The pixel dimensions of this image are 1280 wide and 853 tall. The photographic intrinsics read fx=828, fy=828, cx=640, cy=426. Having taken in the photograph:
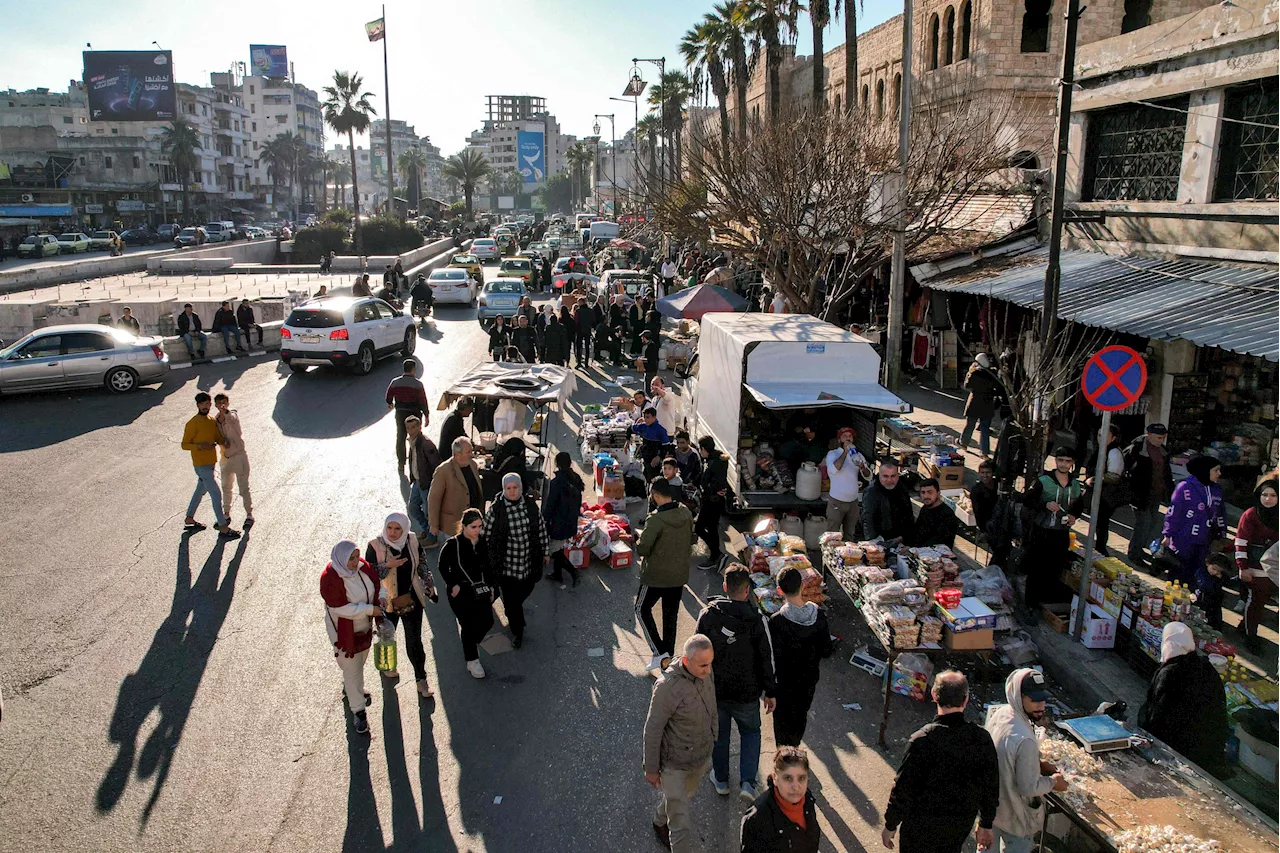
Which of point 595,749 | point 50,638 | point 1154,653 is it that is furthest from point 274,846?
point 1154,653

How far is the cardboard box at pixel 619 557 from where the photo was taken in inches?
378

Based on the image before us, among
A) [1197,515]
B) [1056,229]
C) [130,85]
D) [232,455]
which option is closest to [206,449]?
[232,455]

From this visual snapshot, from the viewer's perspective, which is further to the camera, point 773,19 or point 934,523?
point 773,19

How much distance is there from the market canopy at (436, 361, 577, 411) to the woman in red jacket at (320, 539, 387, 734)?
460 centimetres

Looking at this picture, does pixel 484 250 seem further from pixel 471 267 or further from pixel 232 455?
pixel 232 455

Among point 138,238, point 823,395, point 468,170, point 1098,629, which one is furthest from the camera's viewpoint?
point 468,170

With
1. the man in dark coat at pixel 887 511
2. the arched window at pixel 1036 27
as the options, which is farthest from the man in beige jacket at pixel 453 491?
the arched window at pixel 1036 27

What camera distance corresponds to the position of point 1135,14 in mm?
26219

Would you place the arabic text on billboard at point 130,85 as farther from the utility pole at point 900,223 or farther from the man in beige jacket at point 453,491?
the man in beige jacket at point 453,491

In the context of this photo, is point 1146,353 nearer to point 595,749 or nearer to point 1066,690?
point 1066,690

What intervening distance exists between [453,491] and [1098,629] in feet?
20.5

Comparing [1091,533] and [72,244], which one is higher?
[72,244]

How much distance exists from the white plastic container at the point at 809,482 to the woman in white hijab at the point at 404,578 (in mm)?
5044

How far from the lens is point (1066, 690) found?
723cm
